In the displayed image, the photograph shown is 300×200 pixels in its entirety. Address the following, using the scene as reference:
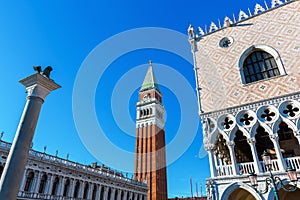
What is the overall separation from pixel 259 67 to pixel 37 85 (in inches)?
415

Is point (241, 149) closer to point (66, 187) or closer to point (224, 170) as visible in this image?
point (224, 170)

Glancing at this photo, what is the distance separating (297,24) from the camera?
34.0ft

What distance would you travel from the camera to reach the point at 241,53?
444 inches

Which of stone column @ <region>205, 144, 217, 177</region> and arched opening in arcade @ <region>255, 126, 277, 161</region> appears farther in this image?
arched opening in arcade @ <region>255, 126, 277, 161</region>

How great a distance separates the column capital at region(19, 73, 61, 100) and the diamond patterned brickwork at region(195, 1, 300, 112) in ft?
26.5

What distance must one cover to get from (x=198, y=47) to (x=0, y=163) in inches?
646

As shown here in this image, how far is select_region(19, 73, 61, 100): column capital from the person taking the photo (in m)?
4.95

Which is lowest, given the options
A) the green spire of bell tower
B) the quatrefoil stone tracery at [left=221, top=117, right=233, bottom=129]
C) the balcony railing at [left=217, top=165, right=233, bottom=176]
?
the balcony railing at [left=217, top=165, right=233, bottom=176]

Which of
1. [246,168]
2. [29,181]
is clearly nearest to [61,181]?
[29,181]

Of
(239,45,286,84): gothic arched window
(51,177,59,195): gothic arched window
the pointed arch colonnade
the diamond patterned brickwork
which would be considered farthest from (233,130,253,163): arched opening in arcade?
(51,177,59,195): gothic arched window

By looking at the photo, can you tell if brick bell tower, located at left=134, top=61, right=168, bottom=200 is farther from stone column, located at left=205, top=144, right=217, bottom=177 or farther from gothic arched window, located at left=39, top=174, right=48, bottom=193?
stone column, located at left=205, top=144, right=217, bottom=177

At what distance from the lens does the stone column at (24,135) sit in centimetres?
397

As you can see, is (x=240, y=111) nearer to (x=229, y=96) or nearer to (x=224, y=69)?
(x=229, y=96)

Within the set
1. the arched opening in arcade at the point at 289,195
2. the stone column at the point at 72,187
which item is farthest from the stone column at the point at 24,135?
the stone column at the point at 72,187
